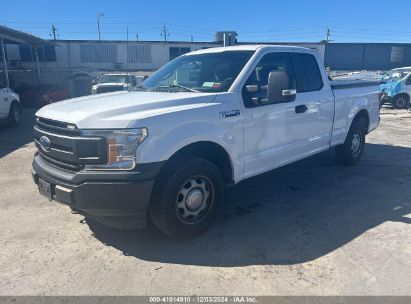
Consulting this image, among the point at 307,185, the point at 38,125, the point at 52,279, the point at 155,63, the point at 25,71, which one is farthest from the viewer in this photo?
the point at 155,63

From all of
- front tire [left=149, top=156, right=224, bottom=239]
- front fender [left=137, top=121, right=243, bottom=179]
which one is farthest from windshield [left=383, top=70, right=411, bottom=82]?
front tire [left=149, top=156, right=224, bottom=239]

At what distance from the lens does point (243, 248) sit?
3730 millimetres

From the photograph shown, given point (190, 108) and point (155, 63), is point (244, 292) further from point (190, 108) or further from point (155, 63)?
point (155, 63)

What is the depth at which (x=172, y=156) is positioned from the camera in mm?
3600

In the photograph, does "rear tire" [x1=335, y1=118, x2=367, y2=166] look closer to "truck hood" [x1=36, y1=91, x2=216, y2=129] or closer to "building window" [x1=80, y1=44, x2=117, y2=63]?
"truck hood" [x1=36, y1=91, x2=216, y2=129]

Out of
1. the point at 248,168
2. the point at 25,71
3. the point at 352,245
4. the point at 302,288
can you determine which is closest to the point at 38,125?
the point at 248,168

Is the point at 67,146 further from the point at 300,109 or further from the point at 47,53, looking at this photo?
the point at 47,53

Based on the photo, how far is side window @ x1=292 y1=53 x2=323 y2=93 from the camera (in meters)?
5.11

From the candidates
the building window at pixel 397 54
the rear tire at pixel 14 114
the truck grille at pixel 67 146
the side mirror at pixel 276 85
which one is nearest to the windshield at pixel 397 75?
the side mirror at pixel 276 85

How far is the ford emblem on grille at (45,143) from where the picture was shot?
371 centimetres

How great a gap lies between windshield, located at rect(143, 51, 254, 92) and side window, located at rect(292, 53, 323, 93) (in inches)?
36.9

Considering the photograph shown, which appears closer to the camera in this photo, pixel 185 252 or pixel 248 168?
pixel 185 252

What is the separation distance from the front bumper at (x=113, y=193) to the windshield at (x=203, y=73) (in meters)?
1.33

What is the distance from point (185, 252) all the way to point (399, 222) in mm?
2493
